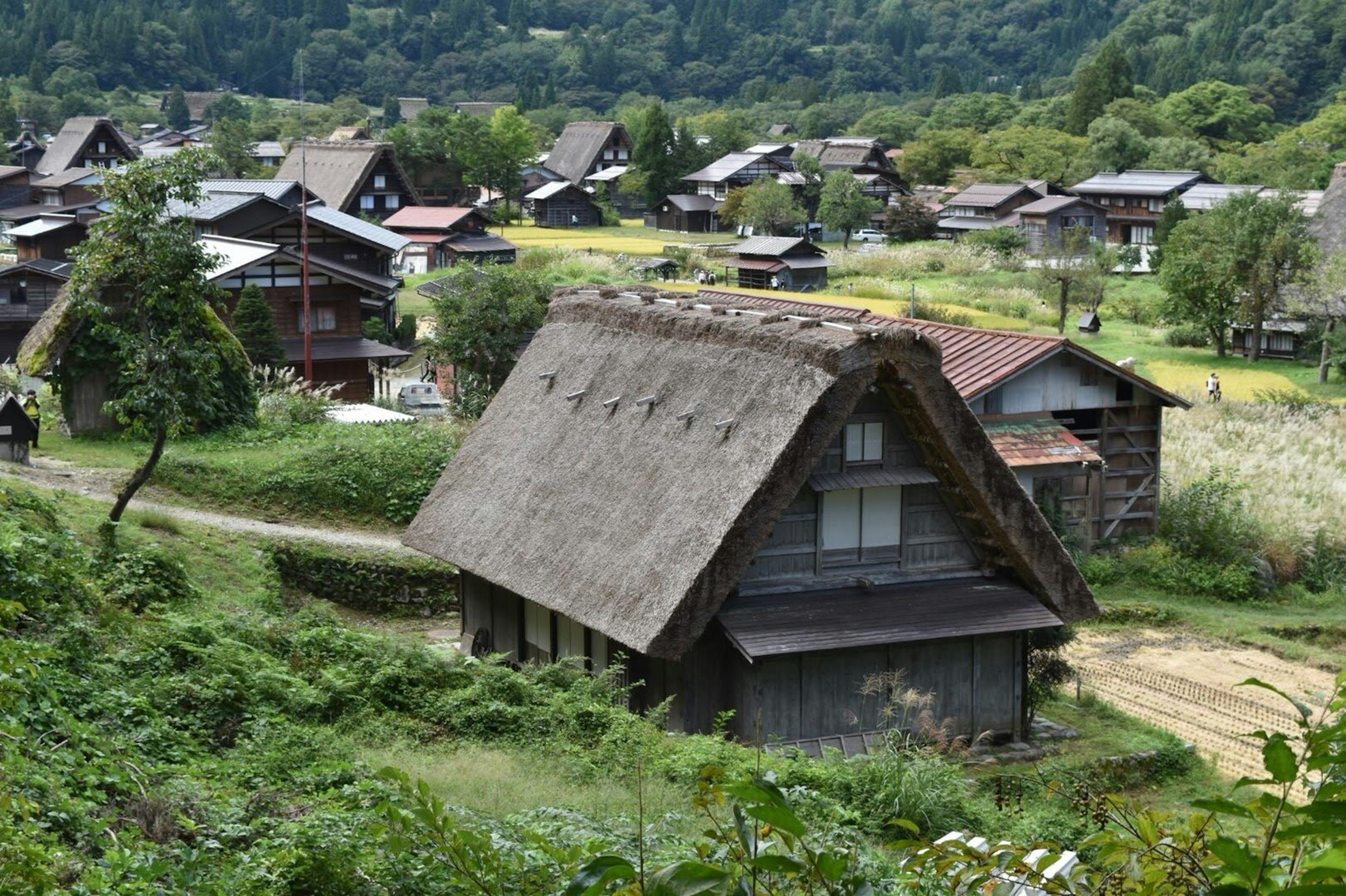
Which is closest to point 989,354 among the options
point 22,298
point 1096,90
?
point 22,298

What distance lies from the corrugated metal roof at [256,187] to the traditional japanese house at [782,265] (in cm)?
1843

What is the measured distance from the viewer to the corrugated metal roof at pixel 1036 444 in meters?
21.1

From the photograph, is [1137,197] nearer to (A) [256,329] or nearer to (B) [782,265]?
(B) [782,265]

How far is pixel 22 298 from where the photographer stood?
130ft

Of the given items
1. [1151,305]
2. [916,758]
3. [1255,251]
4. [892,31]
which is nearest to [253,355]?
[916,758]

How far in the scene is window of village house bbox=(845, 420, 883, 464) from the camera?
47.6 feet

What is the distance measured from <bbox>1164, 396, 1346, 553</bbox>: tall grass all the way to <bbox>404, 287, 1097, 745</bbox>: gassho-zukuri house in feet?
34.8

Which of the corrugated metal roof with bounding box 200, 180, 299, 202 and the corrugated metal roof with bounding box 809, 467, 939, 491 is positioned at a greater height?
the corrugated metal roof with bounding box 200, 180, 299, 202

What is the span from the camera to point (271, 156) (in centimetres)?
7869

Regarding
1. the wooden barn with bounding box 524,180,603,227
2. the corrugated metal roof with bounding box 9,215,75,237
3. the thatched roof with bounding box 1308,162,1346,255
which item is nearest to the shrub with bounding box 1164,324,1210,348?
the thatched roof with bounding box 1308,162,1346,255

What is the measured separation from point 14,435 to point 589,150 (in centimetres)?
6658

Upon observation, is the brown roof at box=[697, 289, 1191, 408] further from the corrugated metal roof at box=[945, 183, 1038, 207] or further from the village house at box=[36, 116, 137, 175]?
the village house at box=[36, 116, 137, 175]

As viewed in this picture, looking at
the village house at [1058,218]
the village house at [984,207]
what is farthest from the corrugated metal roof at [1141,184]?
the village house at [984,207]

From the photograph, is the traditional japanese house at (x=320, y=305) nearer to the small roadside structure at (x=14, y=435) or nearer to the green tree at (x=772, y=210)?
the small roadside structure at (x=14, y=435)
